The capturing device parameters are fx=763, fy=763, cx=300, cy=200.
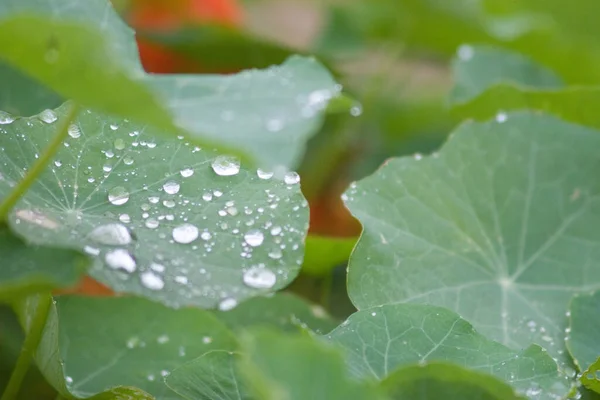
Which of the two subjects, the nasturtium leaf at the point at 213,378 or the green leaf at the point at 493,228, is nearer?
the nasturtium leaf at the point at 213,378

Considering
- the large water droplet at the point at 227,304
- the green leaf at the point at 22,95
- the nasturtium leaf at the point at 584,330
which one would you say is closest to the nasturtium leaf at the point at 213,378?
the large water droplet at the point at 227,304

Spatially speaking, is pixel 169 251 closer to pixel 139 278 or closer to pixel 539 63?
pixel 139 278

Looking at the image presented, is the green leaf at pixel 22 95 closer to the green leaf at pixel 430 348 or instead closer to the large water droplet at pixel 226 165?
the large water droplet at pixel 226 165

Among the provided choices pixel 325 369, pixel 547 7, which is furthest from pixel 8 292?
pixel 547 7

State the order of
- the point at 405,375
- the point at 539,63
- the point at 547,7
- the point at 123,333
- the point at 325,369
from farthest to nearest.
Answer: the point at 547,7, the point at 539,63, the point at 123,333, the point at 405,375, the point at 325,369

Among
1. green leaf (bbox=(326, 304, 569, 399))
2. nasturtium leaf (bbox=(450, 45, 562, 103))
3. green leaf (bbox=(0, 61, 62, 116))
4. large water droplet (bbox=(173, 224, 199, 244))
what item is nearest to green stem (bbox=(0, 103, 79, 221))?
large water droplet (bbox=(173, 224, 199, 244))

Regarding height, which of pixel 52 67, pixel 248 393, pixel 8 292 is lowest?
pixel 248 393
